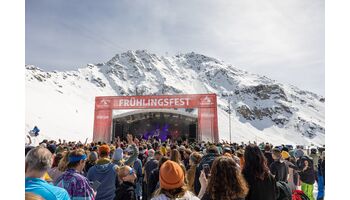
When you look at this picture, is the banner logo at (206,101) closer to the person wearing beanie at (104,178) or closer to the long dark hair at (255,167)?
the person wearing beanie at (104,178)

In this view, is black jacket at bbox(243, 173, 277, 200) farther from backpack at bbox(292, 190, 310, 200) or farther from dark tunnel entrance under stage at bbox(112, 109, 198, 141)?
dark tunnel entrance under stage at bbox(112, 109, 198, 141)

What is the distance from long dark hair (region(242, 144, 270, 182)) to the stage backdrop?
54.1ft

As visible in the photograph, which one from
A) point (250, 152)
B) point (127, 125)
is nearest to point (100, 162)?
point (250, 152)

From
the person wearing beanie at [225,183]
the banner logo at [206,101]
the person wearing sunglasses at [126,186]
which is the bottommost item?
the person wearing sunglasses at [126,186]

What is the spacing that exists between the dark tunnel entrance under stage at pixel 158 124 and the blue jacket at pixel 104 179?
68.7ft

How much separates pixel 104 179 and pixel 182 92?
15195cm

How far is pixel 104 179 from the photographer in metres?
4.22

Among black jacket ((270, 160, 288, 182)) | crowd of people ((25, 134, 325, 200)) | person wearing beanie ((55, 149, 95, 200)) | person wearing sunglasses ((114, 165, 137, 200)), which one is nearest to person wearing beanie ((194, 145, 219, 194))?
crowd of people ((25, 134, 325, 200))

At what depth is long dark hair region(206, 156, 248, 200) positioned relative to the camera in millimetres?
2455

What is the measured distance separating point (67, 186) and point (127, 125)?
81.5 feet

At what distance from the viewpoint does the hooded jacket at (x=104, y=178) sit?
419 centimetres

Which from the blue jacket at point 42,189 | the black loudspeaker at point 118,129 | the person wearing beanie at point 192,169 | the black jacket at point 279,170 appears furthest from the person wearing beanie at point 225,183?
the black loudspeaker at point 118,129

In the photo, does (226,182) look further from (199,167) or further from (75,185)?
(199,167)
